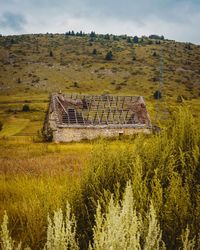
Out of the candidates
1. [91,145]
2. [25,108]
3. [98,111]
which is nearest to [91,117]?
[98,111]

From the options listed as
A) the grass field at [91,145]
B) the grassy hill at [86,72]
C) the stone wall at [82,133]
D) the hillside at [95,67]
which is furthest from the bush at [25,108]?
the stone wall at [82,133]

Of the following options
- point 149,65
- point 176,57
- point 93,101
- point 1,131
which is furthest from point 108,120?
point 176,57

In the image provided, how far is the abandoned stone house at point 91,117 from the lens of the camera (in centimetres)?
4006

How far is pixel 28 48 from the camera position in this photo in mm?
123125

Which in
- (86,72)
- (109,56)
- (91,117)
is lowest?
(91,117)

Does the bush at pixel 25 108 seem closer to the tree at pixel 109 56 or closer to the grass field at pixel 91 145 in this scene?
the grass field at pixel 91 145

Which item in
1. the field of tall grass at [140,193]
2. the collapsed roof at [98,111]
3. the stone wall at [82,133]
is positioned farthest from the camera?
the collapsed roof at [98,111]

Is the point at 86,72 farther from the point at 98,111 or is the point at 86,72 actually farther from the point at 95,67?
the point at 98,111

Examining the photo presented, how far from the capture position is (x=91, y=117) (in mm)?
45500

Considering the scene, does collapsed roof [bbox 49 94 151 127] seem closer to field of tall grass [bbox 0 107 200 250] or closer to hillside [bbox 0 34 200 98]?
field of tall grass [bbox 0 107 200 250]

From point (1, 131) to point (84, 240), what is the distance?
4931 cm

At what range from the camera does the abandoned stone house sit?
131 feet

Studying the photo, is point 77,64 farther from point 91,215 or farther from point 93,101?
point 91,215

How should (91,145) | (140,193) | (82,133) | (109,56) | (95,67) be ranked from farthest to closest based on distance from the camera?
(109,56) < (95,67) < (82,133) < (91,145) < (140,193)
